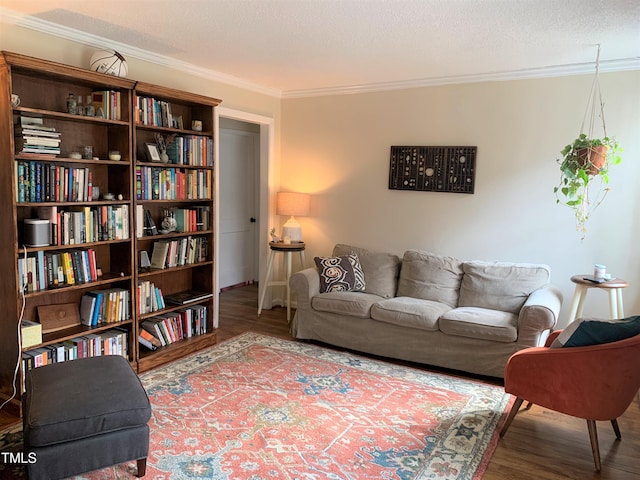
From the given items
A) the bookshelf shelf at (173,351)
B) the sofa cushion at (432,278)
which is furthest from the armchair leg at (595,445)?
the bookshelf shelf at (173,351)

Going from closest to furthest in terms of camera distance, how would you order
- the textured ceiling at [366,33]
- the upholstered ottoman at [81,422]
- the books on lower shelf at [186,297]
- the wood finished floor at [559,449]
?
the upholstered ottoman at [81,422] → the wood finished floor at [559,449] → the textured ceiling at [366,33] → the books on lower shelf at [186,297]

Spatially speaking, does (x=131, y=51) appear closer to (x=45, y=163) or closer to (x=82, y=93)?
(x=82, y=93)

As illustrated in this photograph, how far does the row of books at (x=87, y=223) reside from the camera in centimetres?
324

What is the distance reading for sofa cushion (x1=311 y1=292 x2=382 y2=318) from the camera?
168 inches

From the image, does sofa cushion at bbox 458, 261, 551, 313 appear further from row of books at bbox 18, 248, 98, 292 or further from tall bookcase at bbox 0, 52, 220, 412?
row of books at bbox 18, 248, 98, 292

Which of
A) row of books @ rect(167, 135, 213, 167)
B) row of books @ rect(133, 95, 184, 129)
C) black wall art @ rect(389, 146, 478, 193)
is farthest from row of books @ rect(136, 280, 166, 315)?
black wall art @ rect(389, 146, 478, 193)

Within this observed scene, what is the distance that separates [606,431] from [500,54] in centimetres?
276

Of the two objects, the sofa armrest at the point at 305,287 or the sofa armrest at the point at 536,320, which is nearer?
the sofa armrest at the point at 536,320

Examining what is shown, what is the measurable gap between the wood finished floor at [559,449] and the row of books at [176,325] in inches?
46.5

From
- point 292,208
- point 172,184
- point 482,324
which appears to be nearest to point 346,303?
point 482,324

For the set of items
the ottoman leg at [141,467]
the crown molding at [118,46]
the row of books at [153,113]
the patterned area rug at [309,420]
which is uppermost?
the crown molding at [118,46]

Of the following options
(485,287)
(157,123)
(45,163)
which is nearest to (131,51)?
(157,123)

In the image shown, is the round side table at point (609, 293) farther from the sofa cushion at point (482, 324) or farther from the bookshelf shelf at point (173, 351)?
the bookshelf shelf at point (173, 351)

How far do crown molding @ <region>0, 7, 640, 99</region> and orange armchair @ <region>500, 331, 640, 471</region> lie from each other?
253 cm
